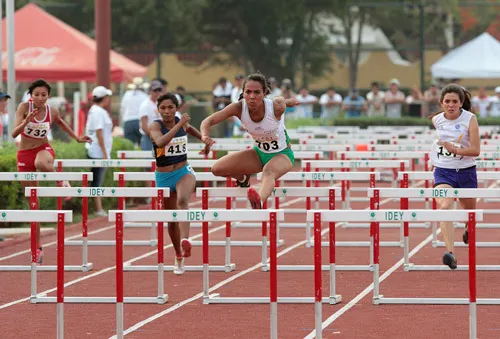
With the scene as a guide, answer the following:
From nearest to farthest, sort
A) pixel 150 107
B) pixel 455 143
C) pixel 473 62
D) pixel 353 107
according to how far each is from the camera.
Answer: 1. pixel 455 143
2. pixel 150 107
3. pixel 353 107
4. pixel 473 62

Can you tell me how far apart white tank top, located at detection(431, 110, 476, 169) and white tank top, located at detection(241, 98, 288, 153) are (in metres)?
1.51

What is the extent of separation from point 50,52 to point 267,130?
1942 centimetres

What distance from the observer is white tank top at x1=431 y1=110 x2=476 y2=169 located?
13.1 m

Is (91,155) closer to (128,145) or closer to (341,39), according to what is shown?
(128,145)

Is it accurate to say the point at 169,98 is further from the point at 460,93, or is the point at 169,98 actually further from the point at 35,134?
the point at 460,93

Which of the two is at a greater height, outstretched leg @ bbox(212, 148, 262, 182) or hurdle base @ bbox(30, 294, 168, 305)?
outstretched leg @ bbox(212, 148, 262, 182)

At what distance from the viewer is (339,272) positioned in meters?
13.7

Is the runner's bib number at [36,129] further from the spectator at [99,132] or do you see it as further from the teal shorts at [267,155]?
the spectator at [99,132]

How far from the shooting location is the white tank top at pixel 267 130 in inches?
492

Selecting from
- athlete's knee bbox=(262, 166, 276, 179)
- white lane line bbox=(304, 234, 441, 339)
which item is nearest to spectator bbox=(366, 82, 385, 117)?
white lane line bbox=(304, 234, 441, 339)

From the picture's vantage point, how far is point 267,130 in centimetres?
1259

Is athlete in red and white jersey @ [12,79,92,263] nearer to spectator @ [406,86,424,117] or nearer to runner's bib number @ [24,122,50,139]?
runner's bib number @ [24,122,50,139]

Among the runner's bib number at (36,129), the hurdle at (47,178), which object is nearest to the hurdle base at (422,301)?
the hurdle at (47,178)

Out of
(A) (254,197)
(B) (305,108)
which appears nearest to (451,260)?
(A) (254,197)
